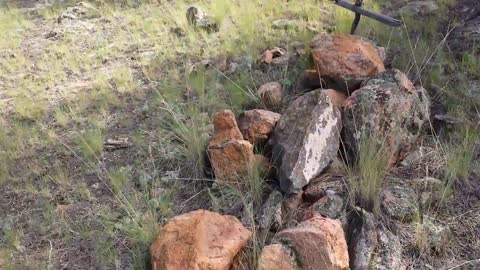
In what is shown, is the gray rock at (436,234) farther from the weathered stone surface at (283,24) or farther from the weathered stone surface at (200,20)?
the weathered stone surface at (200,20)

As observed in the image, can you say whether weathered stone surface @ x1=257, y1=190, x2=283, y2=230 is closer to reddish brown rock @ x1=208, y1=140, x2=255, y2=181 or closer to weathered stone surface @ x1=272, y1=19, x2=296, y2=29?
reddish brown rock @ x1=208, y1=140, x2=255, y2=181

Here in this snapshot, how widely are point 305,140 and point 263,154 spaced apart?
14.8 inches

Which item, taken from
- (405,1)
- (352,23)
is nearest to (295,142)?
(352,23)

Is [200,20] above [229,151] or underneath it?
underneath

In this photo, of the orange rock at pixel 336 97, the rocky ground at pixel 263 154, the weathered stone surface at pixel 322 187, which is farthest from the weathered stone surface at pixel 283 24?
the weathered stone surface at pixel 322 187

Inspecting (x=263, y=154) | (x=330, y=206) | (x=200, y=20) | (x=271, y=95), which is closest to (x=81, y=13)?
(x=200, y=20)

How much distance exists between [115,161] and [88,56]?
2.22 m

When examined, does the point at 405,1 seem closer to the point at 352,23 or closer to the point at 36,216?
the point at 352,23

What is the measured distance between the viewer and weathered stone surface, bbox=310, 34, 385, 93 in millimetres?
3293

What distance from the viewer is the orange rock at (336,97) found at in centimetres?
312

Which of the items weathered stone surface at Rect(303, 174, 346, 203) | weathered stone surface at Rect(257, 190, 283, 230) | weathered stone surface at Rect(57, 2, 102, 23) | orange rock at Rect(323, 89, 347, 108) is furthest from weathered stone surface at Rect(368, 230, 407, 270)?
weathered stone surface at Rect(57, 2, 102, 23)

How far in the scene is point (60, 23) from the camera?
253 inches

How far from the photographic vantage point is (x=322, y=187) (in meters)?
2.71

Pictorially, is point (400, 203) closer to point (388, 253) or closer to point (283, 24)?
point (388, 253)
